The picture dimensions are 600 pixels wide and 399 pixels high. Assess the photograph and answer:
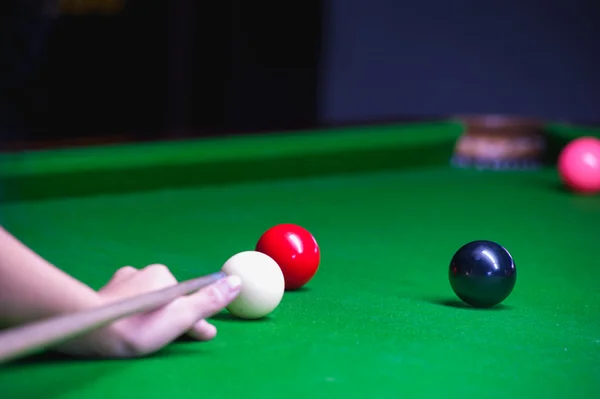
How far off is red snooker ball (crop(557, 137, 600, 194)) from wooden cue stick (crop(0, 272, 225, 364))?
7.82ft

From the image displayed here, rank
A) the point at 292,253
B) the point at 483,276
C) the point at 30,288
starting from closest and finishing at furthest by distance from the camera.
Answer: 1. the point at 30,288
2. the point at 483,276
3. the point at 292,253

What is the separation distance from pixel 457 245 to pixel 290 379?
134 cm

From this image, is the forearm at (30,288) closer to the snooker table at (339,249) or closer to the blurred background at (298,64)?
the snooker table at (339,249)

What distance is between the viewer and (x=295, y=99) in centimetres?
767

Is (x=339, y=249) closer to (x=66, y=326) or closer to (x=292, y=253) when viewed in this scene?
(x=292, y=253)

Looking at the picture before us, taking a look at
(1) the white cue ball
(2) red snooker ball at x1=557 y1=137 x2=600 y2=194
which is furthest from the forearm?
(2) red snooker ball at x1=557 y1=137 x2=600 y2=194

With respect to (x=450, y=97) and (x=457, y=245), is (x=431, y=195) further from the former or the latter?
(x=450, y=97)

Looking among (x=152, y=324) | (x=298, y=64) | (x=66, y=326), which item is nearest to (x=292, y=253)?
(x=152, y=324)

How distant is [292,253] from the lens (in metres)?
1.93

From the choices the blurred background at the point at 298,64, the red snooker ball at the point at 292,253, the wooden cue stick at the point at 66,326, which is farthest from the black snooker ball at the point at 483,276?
the blurred background at the point at 298,64

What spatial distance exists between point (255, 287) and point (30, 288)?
416 mm

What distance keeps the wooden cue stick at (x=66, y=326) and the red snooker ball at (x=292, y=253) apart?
1.53 feet

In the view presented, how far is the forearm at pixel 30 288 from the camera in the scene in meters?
1.39

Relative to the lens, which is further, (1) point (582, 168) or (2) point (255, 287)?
(1) point (582, 168)
